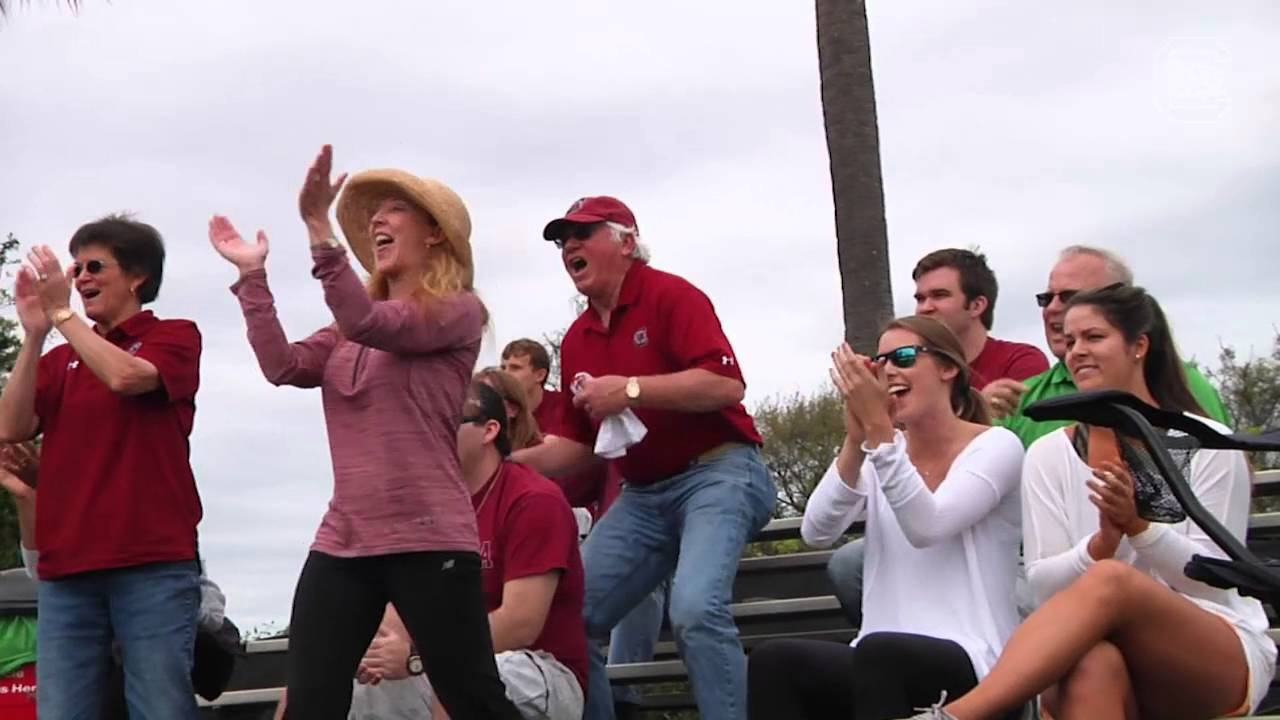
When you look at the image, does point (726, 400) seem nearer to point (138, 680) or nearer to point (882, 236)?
point (138, 680)

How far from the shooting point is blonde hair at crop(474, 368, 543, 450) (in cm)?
666

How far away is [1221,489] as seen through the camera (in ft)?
15.6

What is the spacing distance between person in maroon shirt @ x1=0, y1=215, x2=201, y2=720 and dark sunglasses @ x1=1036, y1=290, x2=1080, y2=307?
2.96 m

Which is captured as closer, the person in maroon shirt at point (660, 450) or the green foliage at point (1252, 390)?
the person in maroon shirt at point (660, 450)

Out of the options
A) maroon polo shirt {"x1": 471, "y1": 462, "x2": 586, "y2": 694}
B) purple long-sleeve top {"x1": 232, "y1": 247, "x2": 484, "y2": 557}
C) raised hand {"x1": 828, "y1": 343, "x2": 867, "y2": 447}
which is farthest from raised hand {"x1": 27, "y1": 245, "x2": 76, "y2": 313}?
raised hand {"x1": 828, "y1": 343, "x2": 867, "y2": 447}

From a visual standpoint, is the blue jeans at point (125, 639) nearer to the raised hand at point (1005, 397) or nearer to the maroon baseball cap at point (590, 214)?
the maroon baseball cap at point (590, 214)

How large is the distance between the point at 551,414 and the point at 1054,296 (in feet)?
8.23

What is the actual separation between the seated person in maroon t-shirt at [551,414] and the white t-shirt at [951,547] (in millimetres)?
1727

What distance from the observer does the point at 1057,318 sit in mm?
6273

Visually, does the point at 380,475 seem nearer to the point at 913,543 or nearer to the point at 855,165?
the point at 913,543

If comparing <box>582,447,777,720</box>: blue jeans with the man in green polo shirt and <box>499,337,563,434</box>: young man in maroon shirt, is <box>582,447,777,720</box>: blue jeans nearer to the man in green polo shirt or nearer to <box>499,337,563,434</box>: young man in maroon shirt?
the man in green polo shirt

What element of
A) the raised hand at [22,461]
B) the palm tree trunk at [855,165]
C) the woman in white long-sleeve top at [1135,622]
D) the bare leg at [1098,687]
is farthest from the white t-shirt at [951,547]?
the palm tree trunk at [855,165]

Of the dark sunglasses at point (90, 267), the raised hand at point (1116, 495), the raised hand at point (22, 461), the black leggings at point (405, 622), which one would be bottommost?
the black leggings at point (405, 622)

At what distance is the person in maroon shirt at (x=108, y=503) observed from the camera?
571 centimetres
